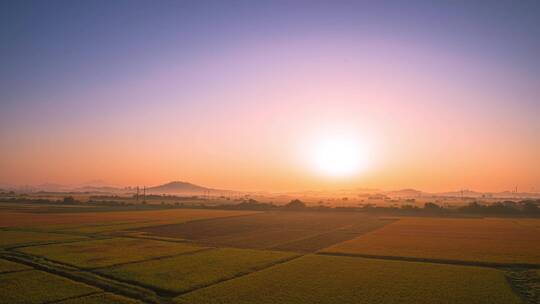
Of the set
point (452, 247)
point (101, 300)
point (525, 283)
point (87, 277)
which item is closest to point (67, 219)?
point (87, 277)

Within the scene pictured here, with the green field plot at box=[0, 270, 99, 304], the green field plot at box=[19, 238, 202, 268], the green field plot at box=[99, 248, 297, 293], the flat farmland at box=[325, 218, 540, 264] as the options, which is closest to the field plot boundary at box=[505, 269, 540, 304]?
the flat farmland at box=[325, 218, 540, 264]

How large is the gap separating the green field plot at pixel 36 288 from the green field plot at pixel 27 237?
1394 cm

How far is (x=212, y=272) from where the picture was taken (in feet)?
72.7

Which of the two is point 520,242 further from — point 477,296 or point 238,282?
point 238,282

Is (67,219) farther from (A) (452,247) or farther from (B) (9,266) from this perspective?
(A) (452,247)

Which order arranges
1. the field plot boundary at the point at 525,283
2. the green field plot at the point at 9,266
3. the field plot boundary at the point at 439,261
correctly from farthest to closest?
the field plot boundary at the point at 439,261 < the green field plot at the point at 9,266 < the field plot boundary at the point at 525,283

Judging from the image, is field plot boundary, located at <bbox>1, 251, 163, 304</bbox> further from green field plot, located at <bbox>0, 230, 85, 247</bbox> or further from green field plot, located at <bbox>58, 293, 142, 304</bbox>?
green field plot, located at <bbox>0, 230, 85, 247</bbox>

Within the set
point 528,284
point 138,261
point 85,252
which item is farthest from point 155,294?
point 528,284

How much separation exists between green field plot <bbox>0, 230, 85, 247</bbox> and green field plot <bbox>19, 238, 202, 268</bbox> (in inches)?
132

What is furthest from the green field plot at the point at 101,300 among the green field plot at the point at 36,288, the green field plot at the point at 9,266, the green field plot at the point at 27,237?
the green field plot at the point at 27,237

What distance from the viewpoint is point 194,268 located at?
76.2 feet

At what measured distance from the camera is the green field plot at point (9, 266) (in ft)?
72.1

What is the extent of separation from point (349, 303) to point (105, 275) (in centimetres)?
1329

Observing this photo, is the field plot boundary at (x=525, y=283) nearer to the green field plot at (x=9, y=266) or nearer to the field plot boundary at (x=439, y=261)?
the field plot boundary at (x=439, y=261)
